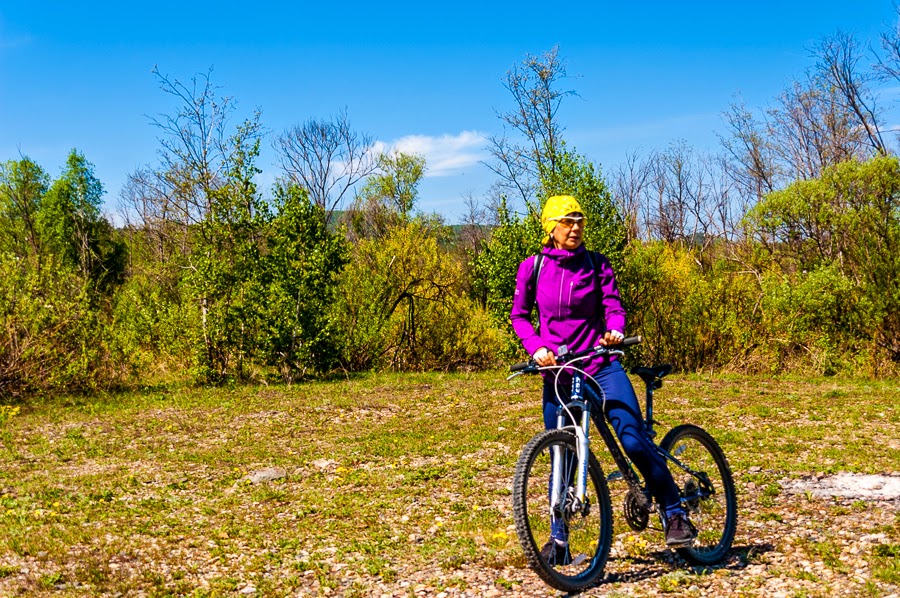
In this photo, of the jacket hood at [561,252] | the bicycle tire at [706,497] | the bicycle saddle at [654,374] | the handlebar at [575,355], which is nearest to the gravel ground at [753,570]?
the bicycle tire at [706,497]

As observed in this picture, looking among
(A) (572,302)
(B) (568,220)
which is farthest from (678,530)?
(B) (568,220)

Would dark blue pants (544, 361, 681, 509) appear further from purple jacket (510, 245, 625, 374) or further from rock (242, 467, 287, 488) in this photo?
rock (242, 467, 287, 488)

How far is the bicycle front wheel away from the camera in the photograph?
3.91 m

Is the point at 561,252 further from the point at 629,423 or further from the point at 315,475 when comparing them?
the point at 315,475

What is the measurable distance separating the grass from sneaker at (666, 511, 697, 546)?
266mm

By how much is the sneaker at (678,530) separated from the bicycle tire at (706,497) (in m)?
0.23

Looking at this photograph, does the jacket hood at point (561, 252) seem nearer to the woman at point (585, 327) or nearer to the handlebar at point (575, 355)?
the woman at point (585, 327)

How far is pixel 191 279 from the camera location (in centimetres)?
1775

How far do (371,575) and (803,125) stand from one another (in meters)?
39.1

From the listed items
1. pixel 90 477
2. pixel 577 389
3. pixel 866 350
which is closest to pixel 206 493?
pixel 90 477

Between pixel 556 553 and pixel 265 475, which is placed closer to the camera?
pixel 556 553

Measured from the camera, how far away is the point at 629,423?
4152mm

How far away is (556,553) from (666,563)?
103 cm

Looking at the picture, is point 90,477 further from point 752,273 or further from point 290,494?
point 752,273
